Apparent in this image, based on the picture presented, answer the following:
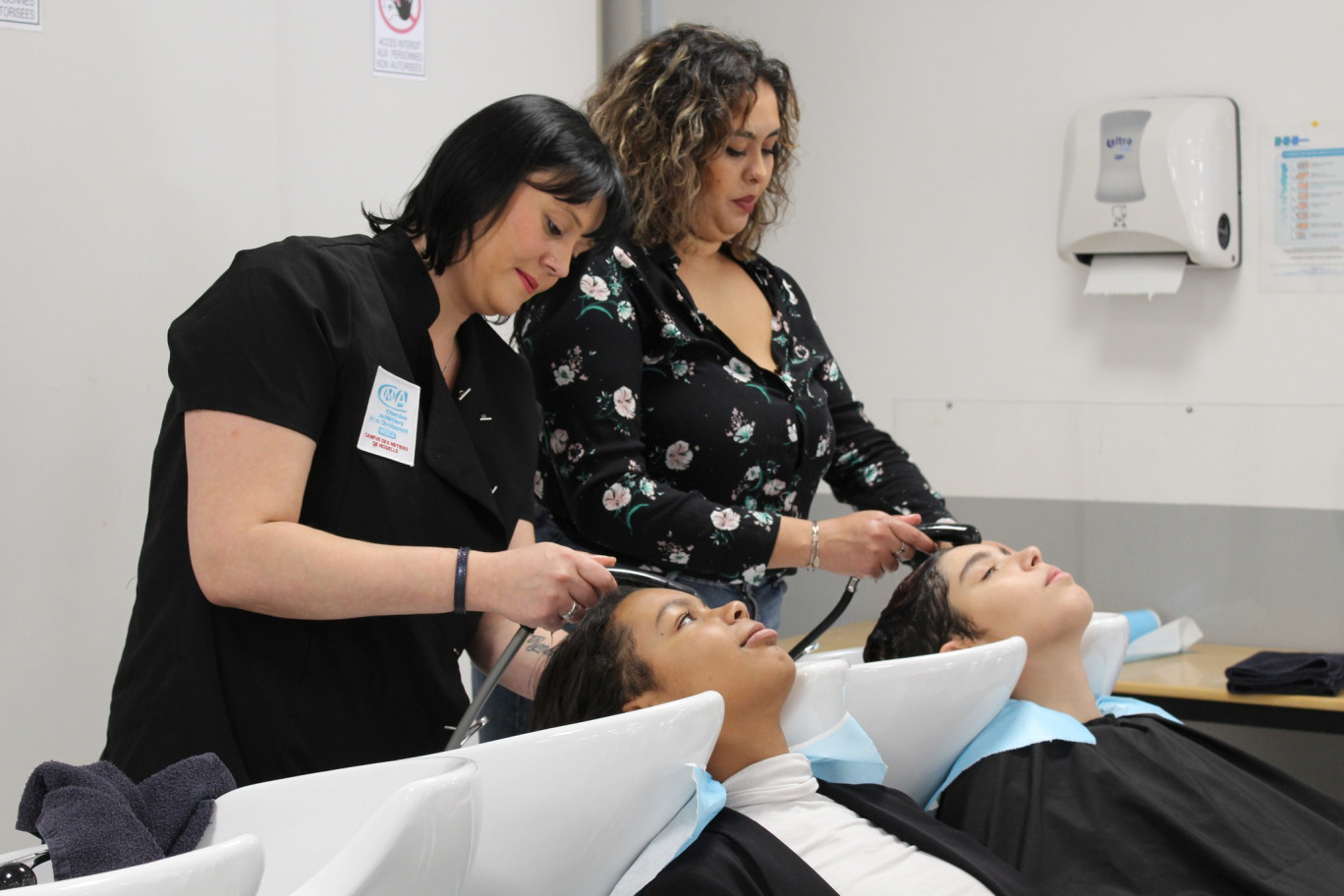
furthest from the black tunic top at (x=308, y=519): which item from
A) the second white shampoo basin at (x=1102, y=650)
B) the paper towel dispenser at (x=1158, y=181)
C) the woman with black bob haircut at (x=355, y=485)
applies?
the paper towel dispenser at (x=1158, y=181)

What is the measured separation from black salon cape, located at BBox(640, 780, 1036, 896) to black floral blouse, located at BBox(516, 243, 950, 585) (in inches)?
18.2

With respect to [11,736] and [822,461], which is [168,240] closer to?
[11,736]

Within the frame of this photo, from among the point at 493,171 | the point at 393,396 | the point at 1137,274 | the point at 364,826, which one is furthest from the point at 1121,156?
the point at 364,826

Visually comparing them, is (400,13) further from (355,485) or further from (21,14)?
(355,485)

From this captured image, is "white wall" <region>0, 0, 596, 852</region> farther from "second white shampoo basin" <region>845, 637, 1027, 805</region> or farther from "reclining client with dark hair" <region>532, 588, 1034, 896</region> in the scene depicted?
"second white shampoo basin" <region>845, 637, 1027, 805</region>

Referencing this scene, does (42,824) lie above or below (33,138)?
below

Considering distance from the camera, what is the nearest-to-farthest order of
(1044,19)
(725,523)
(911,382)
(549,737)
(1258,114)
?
1. (549,737)
2. (725,523)
3. (1258,114)
4. (1044,19)
5. (911,382)

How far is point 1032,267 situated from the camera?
3473mm

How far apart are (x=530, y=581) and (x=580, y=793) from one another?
275mm

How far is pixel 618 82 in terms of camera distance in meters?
1.98

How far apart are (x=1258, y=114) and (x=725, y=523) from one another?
7.36 feet

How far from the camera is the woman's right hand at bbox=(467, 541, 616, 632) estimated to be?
4.21 ft

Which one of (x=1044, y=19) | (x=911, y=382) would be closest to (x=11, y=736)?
(x=911, y=382)

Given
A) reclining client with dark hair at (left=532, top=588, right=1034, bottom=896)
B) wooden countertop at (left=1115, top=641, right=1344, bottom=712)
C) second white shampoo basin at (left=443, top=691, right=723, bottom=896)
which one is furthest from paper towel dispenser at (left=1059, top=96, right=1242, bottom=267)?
second white shampoo basin at (left=443, top=691, right=723, bottom=896)
